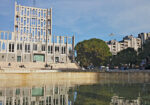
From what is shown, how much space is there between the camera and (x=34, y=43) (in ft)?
296

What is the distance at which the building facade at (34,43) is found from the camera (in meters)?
85.1

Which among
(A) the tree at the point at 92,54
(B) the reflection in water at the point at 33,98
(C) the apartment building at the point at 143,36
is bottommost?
(B) the reflection in water at the point at 33,98

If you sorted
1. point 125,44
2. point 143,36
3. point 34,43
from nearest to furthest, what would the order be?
point 34,43 < point 143,36 < point 125,44

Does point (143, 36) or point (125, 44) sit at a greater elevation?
point (143, 36)

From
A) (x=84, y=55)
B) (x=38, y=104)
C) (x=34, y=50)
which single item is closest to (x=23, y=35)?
(x=34, y=50)

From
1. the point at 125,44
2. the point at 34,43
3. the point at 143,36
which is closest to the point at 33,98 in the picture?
the point at 34,43

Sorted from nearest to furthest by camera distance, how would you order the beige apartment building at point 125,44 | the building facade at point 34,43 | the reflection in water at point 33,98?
the reflection in water at point 33,98, the building facade at point 34,43, the beige apartment building at point 125,44

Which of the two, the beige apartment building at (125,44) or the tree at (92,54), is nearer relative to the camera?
the tree at (92,54)

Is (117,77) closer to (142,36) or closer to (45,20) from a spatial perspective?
(45,20)

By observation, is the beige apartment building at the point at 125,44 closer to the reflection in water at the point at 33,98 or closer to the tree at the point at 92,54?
the tree at the point at 92,54

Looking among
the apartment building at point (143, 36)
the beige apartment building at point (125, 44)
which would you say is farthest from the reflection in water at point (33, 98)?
the apartment building at point (143, 36)

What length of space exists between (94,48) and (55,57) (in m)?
20.4

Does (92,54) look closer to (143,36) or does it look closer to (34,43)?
(34,43)

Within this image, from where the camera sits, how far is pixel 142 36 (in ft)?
612
